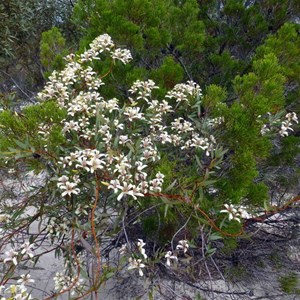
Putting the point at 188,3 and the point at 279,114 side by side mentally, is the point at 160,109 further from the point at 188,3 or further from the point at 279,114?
the point at 188,3

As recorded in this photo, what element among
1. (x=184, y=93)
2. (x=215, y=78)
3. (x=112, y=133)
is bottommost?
(x=112, y=133)

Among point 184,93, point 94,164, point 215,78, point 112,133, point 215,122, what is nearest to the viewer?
point 94,164

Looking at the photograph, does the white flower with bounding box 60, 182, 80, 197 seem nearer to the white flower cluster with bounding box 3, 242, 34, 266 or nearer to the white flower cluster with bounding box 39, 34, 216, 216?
the white flower cluster with bounding box 39, 34, 216, 216

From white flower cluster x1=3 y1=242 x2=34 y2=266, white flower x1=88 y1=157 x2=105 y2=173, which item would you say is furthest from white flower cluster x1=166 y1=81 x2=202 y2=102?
white flower cluster x1=3 y1=242 x2=34 y2=266

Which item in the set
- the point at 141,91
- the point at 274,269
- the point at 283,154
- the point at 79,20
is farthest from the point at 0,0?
the point at 274,269

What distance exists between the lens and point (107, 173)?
1.61 m

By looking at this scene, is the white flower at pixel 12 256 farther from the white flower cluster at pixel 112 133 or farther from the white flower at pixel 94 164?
the white flower at pixel 94 164

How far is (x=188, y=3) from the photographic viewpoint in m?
2.73

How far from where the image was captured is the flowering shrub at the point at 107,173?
62.3 inches

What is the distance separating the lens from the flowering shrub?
5.19 ft

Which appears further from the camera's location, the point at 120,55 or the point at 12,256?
the point at 120,55

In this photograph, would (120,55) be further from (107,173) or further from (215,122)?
(107,173)

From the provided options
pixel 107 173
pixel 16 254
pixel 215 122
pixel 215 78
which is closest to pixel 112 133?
pixel 107 173

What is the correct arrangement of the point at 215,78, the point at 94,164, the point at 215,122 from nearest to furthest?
the point at 94,164 < the point at 215,122 < the point at 215,78
